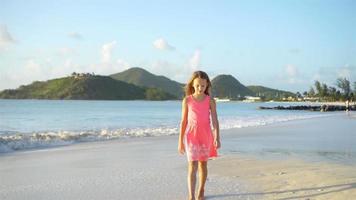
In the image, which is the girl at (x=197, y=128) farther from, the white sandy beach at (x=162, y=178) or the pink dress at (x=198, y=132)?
the white sandy beach at (x=162, y=178)

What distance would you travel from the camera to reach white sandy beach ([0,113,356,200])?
5.88 metres

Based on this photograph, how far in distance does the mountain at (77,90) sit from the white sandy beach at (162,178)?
508 ft

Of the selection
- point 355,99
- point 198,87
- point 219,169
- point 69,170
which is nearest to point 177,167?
point 219,169

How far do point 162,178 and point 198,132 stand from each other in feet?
6.22

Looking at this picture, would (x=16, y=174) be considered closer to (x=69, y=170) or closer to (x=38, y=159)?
(x=69, y=170)

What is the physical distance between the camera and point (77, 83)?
557ft

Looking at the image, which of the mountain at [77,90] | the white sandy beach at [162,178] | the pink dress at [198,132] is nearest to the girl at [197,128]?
the pink dress at [198,132]

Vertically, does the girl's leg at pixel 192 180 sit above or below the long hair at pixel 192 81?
below

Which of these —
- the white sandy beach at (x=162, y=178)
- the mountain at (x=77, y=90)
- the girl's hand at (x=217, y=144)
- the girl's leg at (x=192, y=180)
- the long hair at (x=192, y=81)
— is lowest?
the white sandy beach at (x=162, y=178)

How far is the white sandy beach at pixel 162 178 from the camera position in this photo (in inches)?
231

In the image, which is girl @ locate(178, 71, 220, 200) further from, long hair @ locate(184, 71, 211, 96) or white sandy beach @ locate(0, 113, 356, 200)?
white sandy beach @ locate(0, 113, 356, 200)

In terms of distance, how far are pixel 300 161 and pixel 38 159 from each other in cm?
590

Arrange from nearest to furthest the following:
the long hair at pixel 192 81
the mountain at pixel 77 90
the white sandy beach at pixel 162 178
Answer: the long hair at pixel 192 81, the white sandy beach at pixel 162 178, the mountain at pixel 77 90

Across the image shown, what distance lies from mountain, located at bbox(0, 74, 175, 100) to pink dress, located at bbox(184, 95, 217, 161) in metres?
159
